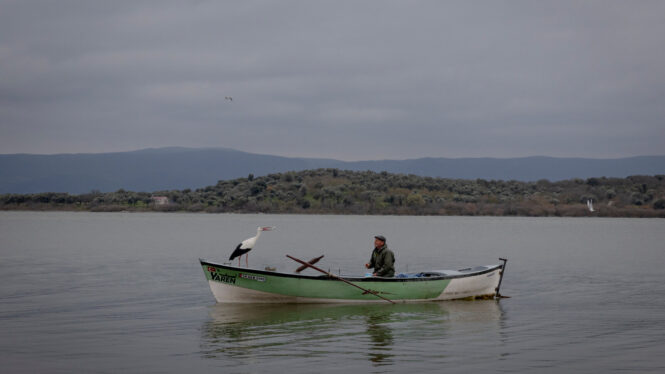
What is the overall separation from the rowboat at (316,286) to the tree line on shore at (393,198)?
373 ft

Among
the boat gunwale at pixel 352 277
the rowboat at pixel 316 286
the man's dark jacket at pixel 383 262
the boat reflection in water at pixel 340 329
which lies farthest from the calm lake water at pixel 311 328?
the man's dark jacket at pixel 383 262

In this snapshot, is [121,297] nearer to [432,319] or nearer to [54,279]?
[54,279]

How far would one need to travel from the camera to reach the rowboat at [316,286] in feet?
65.4

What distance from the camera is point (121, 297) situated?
22.6m

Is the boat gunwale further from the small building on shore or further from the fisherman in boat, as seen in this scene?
the small building on shore

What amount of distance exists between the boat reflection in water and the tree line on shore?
114976 millimetres

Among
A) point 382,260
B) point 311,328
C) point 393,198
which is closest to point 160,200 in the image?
point 393,198

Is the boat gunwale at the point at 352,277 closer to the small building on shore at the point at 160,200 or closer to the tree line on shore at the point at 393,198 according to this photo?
the tree line on shore at the point at 393,198

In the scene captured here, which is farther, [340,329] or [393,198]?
[393,198]

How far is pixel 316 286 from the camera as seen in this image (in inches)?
803

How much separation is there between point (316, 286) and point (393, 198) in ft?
388

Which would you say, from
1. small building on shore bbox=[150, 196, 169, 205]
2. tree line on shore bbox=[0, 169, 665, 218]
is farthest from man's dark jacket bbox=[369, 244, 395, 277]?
small building on shore bbox=[150, 196, 169, 205]

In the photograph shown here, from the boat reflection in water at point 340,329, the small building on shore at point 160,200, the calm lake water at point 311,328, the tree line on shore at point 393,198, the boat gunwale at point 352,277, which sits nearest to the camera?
the calm lake water at point 311,328

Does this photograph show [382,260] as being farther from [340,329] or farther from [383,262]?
[340,329]
